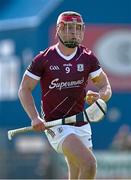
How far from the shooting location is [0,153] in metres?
21.5

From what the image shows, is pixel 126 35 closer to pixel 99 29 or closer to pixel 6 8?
pixel 99 29

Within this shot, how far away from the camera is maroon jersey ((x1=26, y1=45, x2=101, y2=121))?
36.8 feet

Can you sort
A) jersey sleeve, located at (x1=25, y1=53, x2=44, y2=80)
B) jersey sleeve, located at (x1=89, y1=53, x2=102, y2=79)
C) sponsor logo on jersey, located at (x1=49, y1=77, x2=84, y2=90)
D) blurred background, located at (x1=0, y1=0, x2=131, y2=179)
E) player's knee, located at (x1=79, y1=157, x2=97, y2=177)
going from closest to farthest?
player's knee, located at (x1=79, y1=157, x2=97, y2=177) < jersey sleeve, located at (x1=25, y1=53, x2=44, y2=80) < sponsor logo on jersey, located at (x1=49, y1=77, x2=84, y2=90) < jersey sleeve, located at (x1=89, y1=53, x2=102, y2=79) < blurred background, located at (x1=0, y1=0, x2=131, y2=179)

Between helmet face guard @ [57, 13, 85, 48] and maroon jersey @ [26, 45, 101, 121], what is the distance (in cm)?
20

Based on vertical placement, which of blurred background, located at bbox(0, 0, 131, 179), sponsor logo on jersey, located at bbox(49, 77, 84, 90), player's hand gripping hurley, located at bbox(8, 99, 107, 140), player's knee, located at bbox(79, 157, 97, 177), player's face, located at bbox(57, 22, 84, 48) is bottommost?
blurred background, located at bbox(0, 0, 131, 179)

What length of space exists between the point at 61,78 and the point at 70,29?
0.56 m

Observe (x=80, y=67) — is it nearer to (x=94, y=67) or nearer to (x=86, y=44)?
(x=94, y=67)

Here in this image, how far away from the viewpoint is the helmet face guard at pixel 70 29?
11.2 meters

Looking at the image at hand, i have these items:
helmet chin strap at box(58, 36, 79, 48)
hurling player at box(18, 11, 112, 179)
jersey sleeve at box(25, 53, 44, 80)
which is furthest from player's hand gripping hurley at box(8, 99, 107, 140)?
helmet chin strap at box(58, 36, 79, 48)

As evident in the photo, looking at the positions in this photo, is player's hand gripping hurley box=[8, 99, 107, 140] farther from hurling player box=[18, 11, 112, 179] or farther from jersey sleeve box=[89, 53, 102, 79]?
jersey sleeve box=[89, 53, 102, 79]

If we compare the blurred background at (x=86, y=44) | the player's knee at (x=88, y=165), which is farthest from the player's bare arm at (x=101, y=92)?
the blurred background at (x=86, y=44)

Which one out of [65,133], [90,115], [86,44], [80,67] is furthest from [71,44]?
[86,44]

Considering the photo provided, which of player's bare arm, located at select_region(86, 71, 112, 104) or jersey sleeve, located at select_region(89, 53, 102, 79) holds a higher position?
jersey sleeve, located at select_region(89, 53, 102, 79)

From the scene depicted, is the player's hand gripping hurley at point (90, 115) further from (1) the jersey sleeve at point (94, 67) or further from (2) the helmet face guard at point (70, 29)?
(2) the helmet face guard at point (70, 29)
